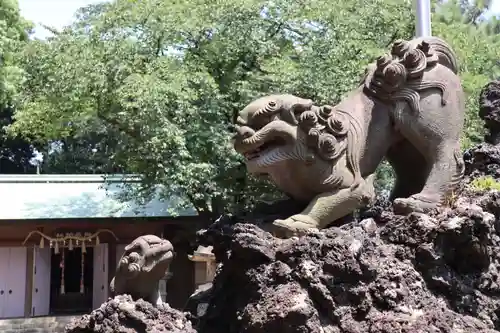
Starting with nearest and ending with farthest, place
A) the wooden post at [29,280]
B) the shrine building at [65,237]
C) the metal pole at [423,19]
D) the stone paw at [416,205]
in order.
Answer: the stone paw at [416,205] < the metal pole at [423,19] < the shrine building at [65,237] < the wooden post at [29,280]

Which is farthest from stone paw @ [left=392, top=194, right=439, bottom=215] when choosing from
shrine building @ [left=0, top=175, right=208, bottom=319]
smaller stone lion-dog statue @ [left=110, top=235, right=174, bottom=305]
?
shrine building @ [left=0, top=175, right=208, bottom=319]

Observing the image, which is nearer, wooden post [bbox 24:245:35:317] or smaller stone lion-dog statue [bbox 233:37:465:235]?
smaller stone lion-dog statue [bbox 233:37:465:235]

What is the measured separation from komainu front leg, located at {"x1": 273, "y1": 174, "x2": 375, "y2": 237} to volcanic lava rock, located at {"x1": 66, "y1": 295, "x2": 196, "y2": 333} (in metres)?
0.93

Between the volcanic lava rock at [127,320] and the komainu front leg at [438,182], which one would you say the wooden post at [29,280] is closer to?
the volcanic lava rock at [127,320]

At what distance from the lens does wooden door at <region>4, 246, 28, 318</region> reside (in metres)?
16.5

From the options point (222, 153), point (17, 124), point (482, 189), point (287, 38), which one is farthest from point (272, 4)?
point (482, 189)

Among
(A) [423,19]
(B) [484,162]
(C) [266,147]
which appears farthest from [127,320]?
(A) [423,19]

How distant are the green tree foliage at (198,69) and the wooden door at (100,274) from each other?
5.71 meters

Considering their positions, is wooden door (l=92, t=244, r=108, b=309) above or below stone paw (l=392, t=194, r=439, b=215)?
below

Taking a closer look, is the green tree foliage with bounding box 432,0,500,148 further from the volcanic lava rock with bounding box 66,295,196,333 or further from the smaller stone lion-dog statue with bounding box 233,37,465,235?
the volcanic lava rock with bounding box 66,295,196,333

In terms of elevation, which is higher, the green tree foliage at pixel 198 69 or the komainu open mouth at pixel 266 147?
the green tree foliage at pixel 198 69

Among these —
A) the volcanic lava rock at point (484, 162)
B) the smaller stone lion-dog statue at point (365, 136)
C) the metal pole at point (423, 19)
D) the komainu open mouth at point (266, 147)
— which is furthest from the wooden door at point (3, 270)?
the volcanic lava rock at point (484, 162)

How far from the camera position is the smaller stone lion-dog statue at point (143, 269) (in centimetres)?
377

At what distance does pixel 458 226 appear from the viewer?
4.05 meters
